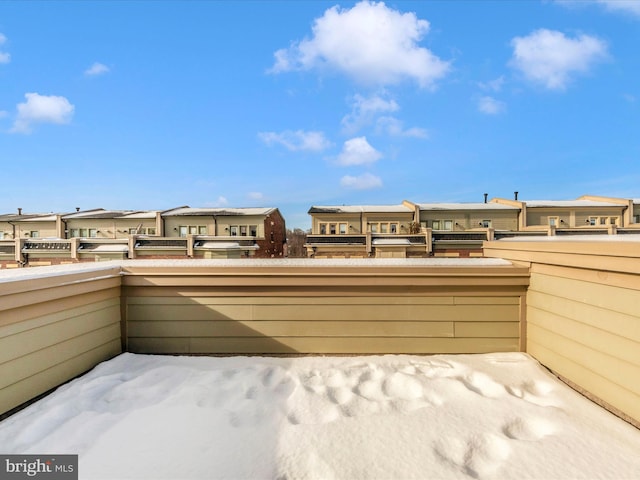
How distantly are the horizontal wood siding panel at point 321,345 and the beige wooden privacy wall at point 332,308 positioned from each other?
0.04 ft

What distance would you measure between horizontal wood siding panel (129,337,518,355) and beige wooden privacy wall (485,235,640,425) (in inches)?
21.8

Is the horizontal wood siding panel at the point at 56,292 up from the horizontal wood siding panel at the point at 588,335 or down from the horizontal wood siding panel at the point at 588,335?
up

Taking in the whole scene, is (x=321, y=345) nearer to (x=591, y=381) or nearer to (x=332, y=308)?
(x=332, y=308)

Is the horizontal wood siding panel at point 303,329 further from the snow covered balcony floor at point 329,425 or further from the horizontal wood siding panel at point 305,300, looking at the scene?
the snow covered balcony floor at point 329,425

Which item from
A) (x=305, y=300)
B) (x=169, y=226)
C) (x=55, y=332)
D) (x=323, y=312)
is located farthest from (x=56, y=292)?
(x=169, y=226)

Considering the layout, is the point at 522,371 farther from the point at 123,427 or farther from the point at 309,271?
the point at 123,427

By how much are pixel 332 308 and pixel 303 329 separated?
18.2 inches

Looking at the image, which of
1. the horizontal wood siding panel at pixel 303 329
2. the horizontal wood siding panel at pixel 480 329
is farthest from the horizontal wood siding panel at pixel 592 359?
the horizontal wood siding panel at pixel 303 329

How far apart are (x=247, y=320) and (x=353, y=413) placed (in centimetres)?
180

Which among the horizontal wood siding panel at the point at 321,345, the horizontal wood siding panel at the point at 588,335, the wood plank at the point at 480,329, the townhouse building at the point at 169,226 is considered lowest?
the horizontal wood siding panel at the point at 321,345

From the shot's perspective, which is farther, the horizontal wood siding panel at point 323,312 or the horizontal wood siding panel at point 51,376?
the horizontal wood siding panel at point 323,312

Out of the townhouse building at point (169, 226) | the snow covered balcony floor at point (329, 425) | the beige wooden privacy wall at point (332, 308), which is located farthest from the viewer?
the townhouse building at point (169, 226)

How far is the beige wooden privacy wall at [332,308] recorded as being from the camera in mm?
3578

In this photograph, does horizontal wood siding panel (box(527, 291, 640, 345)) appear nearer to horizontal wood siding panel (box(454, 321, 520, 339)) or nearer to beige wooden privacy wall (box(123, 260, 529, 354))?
beige wooden privacy wall (box(123, 260, 529, 354))
